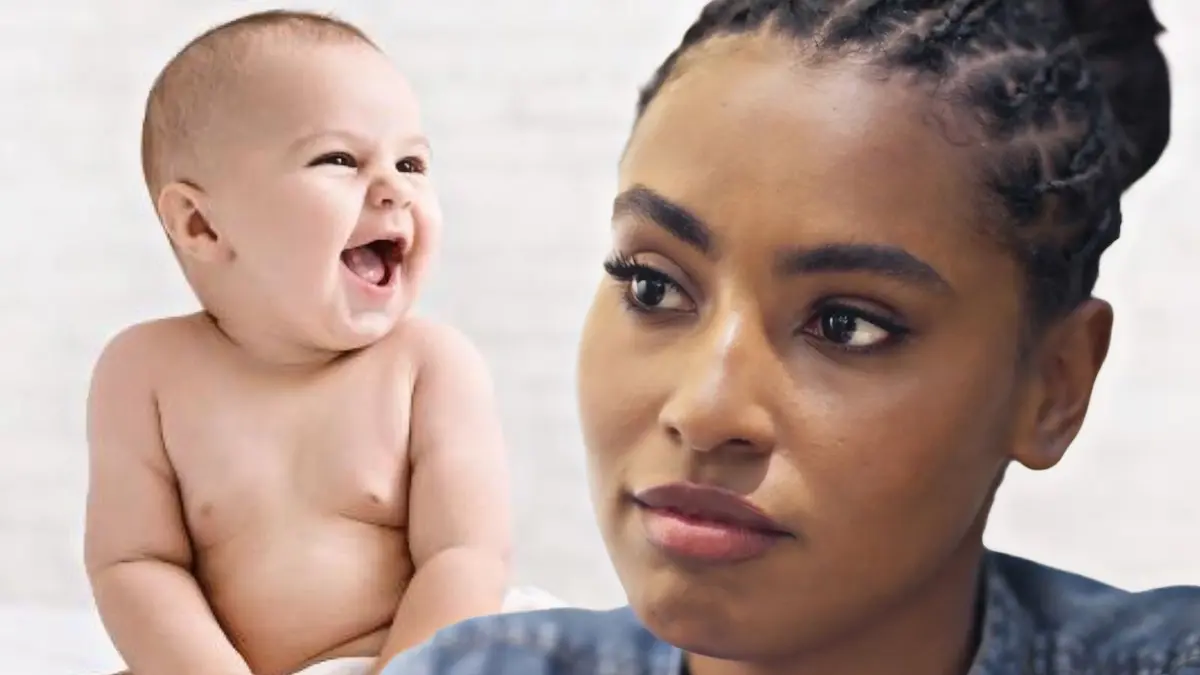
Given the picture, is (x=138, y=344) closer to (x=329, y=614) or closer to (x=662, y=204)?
(x=329, y=614)

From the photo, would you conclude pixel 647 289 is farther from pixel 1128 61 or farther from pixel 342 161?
pixel 342 161

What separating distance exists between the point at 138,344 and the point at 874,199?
0.50m

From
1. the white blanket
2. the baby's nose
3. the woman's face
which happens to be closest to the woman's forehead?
the woman's face

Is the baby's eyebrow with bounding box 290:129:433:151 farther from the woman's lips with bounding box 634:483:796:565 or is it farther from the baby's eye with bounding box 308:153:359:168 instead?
the woman's lips with bounding box 634:483:796:565

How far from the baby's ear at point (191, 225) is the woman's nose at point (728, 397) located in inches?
16.2

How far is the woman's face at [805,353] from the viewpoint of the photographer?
19.2 inches

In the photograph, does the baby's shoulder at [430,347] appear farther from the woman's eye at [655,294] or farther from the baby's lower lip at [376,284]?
the woman's eye at [655,294]

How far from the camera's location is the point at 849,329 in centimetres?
49

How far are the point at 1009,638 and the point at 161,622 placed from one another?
435mm

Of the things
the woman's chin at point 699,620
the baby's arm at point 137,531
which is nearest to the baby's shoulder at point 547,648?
the woman's chin at point 699,620

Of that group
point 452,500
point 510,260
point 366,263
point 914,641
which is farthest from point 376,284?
point 914,641

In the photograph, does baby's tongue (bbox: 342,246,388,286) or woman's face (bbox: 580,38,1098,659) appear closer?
woman's face (bbox: 580,38,1098,659)

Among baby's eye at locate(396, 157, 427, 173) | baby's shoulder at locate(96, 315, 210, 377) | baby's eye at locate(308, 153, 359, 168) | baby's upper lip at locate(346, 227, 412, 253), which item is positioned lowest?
baby's shoulder at locate(96, 315, 210, 377)

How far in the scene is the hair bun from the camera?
20.8 inches
